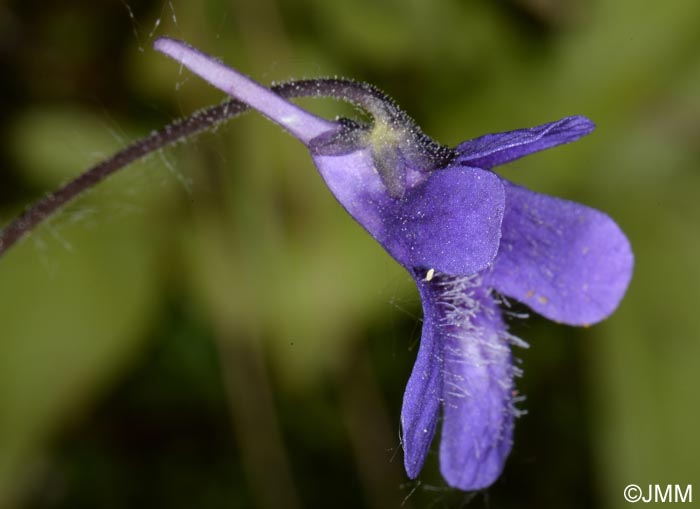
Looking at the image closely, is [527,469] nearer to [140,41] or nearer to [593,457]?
[593,457]

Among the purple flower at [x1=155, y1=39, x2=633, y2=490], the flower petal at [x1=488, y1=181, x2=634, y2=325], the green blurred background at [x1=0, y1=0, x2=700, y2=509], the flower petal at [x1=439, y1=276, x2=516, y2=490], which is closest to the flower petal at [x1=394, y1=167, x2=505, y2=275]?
the purple flower at [x1=155, y1=39, x2=633, y2=490]

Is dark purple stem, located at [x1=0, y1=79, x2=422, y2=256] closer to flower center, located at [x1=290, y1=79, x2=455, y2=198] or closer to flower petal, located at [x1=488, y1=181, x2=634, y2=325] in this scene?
flower center, located at [x1=290, y1=79, x2=455, y2=198]

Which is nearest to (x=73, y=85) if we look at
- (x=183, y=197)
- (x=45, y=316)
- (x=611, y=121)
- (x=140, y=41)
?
(x=140, y=41)

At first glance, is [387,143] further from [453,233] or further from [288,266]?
[288,266]

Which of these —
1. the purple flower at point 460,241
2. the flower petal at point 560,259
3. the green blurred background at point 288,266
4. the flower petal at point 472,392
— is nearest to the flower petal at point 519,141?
the purple flower at point 460,241

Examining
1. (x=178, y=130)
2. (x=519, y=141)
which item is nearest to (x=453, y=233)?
(x=519, y=141)
